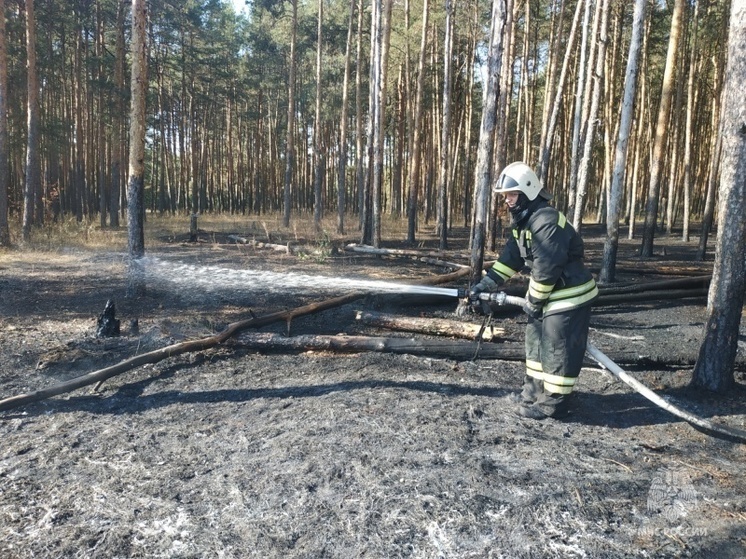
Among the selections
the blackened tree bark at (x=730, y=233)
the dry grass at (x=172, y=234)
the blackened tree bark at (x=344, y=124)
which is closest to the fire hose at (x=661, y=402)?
the blackened tree bark at (x=730, y=233)

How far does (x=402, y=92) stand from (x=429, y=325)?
74.7 ft

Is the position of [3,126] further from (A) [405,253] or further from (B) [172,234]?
(A) [405,253]

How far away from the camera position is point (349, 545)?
10.0ft

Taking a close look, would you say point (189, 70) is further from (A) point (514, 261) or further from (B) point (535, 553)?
(B) point (535, 553)

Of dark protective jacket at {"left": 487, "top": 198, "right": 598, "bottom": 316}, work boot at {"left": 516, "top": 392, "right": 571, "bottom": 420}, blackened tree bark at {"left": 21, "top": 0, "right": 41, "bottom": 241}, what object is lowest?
work boot at {"left": 516, "top": 392, "right": 571, "bottom": 420}

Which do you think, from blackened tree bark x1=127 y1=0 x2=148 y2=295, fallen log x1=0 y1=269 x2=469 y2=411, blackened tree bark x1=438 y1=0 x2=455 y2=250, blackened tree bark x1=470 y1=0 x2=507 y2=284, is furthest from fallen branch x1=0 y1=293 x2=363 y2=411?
blackened tree bark x1=438 y1=0 x2=455 y2=250

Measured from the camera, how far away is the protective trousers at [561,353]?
15.6 feet

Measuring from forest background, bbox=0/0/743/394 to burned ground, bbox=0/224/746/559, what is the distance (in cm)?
389

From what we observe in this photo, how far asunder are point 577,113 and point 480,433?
11.8 meters

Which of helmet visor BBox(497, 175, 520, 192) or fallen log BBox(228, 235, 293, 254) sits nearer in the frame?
helmet visor BBox(497, 175, 520, 192)

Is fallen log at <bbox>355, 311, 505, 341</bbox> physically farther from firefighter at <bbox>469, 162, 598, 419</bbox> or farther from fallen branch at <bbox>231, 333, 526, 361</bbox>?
firefighter at <bbox>469, 162, 598, 419</bbox>

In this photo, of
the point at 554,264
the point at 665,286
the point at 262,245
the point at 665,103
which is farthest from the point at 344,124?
the point at 554,264

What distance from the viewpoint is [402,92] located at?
27781mm

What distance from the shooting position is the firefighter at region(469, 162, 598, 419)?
15.5 ft
